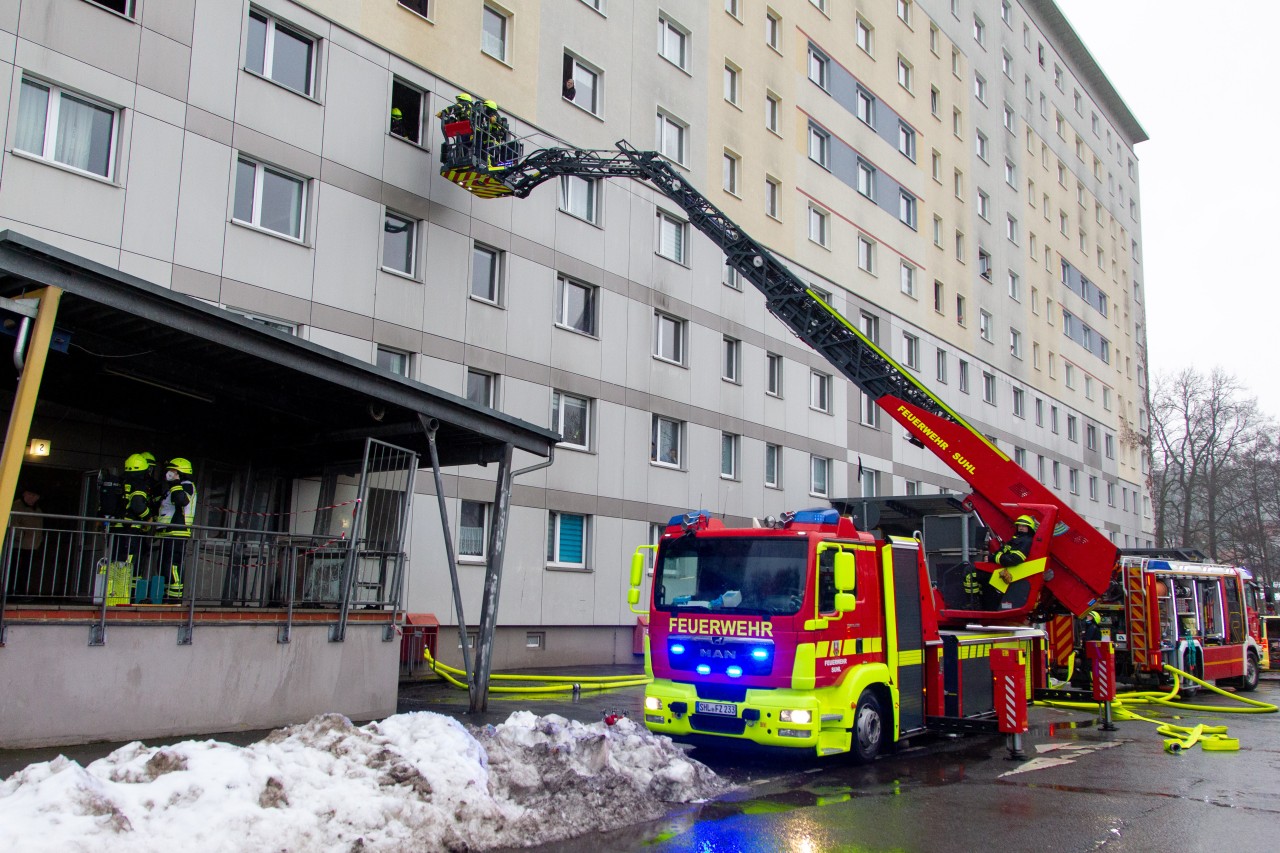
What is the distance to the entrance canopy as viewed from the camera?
29.3 ft

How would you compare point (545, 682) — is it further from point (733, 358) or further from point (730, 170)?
point (730, 170)

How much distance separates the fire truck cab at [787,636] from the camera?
9859 mm

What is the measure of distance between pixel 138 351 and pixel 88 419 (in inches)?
139

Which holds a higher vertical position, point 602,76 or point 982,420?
point 602,76

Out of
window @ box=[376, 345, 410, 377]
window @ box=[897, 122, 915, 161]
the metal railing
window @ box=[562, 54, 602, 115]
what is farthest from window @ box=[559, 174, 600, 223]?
window @ box=[897, 122, 915, 161]

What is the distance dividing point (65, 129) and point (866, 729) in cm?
1299

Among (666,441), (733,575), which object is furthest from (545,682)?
(666,441)

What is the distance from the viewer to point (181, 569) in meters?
11.0

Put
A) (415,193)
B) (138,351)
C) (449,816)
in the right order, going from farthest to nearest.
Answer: (415,193)
(138,351)
(449,816)

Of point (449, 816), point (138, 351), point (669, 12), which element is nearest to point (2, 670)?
point (138, 351)

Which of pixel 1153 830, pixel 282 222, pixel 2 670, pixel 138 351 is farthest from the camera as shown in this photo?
pixel 282 222

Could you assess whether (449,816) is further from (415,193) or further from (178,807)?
(415,193)

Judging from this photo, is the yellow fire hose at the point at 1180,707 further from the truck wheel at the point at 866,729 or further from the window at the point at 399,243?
the window at the point at 399,243

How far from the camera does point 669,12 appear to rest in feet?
84.2
